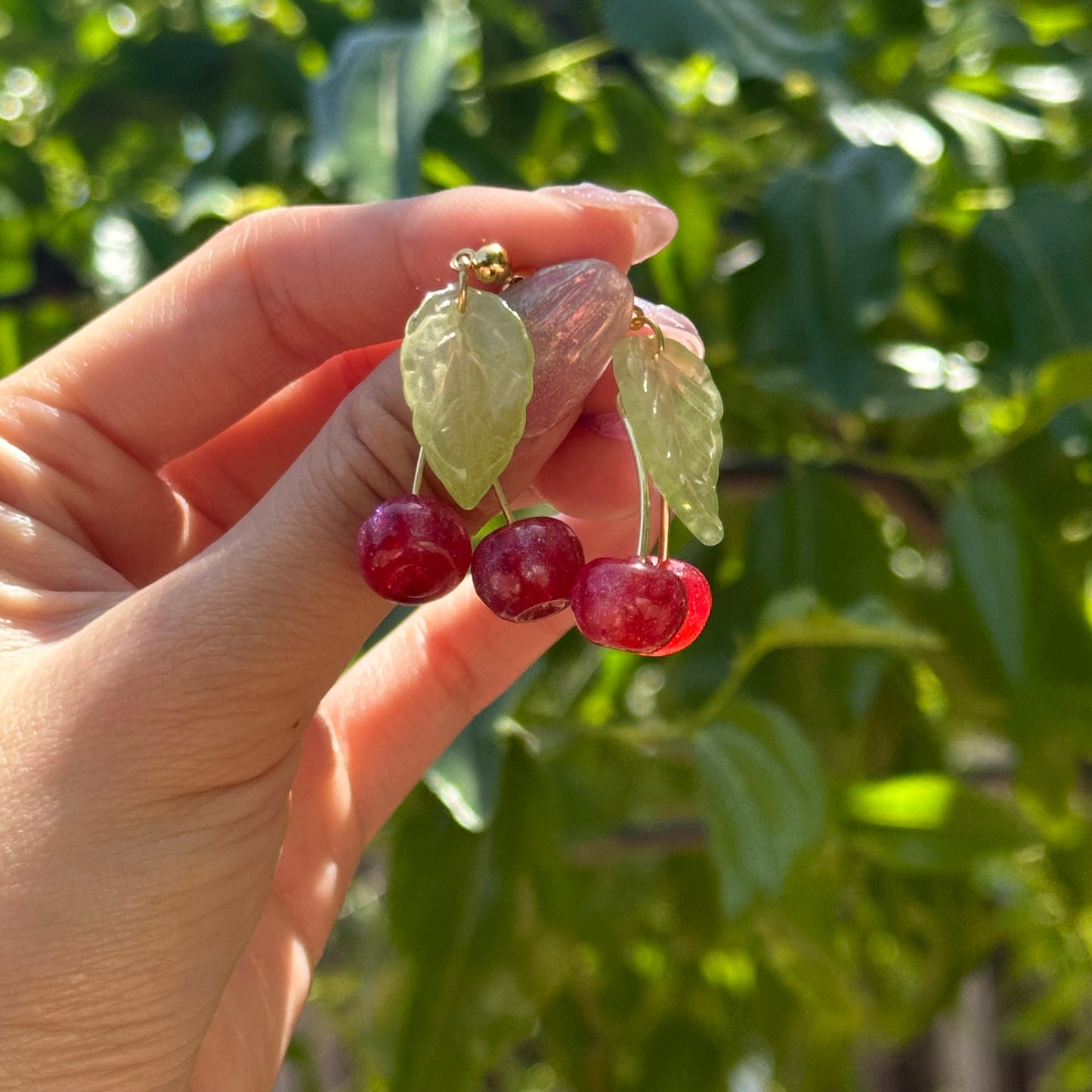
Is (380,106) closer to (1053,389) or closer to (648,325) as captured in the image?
(648,325)

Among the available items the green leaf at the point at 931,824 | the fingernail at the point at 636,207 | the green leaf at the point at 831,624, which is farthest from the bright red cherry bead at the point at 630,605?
the green leaf at the point at 931,824

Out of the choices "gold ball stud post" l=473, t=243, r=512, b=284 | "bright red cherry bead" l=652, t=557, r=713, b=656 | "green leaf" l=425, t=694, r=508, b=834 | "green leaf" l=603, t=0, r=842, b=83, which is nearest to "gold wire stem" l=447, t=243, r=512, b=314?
"gold ball stud post" l=473, t=243, r=512, b=284

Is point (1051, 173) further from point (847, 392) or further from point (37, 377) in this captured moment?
point (37, 377)

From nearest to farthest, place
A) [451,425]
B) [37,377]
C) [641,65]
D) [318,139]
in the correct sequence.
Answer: [451,425] < [37,377] < [318,139] < [641,65]

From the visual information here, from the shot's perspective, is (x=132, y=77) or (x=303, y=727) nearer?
(x=303, y=727)

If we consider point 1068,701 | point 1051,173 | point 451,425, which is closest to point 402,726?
point 451,425

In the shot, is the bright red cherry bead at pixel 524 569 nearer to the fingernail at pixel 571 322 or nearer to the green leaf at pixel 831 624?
the fingernail at pixel 571 322

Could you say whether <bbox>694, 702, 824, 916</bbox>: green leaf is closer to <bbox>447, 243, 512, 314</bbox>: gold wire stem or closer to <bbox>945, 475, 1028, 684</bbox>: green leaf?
<bbox>945, 475, 1028, 684</bbox>: green leaf
